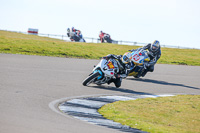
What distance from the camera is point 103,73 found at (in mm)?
13484

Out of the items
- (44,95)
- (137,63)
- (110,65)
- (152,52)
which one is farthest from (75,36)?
(44,95)

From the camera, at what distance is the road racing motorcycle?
13.4 meters

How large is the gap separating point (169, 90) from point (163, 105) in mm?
4058

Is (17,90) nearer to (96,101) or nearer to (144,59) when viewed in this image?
(96,101)

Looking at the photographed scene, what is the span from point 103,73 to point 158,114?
161 inches

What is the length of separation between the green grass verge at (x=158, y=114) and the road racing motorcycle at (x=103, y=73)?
202cm

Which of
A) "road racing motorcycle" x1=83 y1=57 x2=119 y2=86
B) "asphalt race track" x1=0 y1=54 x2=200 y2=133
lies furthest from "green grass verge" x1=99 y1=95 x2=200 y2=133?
"road racing motorcycle" x1=83 y1=57 x2=119 y2=86

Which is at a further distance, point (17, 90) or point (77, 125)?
point (17, 90)

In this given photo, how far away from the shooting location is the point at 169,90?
15039 mm

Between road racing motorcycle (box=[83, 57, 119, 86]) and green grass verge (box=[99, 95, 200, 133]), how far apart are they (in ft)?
6.63

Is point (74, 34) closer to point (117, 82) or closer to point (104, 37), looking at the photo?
point (104, 37)

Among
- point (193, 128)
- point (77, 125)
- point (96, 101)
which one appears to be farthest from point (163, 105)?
point (77, 125)

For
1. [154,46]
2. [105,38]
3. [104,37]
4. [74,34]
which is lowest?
[154,46]

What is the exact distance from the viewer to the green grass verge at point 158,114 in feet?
27.1
